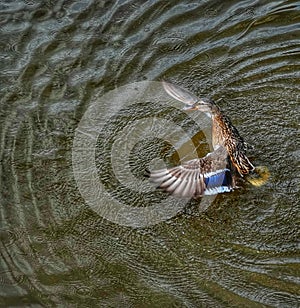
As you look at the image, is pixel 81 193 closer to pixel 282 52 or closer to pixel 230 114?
pixel 230 114

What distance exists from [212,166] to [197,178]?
0.87 ft

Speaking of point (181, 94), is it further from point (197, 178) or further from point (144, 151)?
point (197, 178)

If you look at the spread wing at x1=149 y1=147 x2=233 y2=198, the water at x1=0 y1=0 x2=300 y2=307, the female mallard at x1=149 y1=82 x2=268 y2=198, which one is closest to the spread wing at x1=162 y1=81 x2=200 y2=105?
the female mallard at x1=149 y1=82 x2=268 y2=198

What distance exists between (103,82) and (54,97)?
628 mm

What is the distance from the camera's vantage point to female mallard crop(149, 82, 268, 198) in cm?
639

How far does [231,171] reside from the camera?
6.86 metres

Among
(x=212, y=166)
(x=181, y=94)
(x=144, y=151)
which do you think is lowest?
(x=144, y=151)

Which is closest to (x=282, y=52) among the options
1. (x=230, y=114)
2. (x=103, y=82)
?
(x=230, y=114)

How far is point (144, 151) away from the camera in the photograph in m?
7.23

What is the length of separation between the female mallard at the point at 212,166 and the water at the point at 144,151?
0.67 ft

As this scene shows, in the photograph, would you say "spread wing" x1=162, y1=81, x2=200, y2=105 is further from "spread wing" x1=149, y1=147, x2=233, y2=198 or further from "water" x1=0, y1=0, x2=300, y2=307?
"spread wing" x1=149, y1=147, x2=233, y2=198

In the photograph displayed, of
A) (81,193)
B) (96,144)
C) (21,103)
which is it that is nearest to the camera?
(81,193)

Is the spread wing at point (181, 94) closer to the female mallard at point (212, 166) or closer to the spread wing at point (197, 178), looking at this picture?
the female mallard at point (212, 166)

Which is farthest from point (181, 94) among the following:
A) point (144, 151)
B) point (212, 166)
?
point (212, 166)
